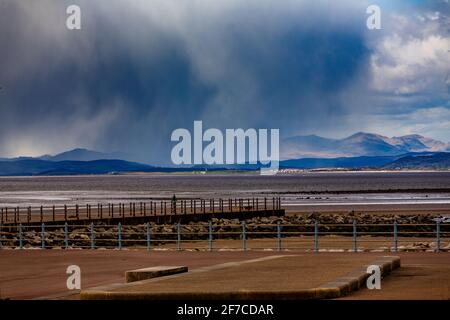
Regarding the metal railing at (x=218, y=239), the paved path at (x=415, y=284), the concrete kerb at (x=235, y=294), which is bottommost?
the metal railing at (x=218, y=239)

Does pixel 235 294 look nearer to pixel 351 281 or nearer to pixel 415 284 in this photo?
pixel 351 281

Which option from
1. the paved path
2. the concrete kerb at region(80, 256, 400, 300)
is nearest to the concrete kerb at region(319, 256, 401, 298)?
the concrete kerb at region(80, 256, 400, 300)

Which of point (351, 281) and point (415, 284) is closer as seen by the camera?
point (351, 281)

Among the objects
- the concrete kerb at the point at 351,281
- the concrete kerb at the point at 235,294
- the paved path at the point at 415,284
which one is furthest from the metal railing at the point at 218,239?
the concrete kerb at the point at 235,294

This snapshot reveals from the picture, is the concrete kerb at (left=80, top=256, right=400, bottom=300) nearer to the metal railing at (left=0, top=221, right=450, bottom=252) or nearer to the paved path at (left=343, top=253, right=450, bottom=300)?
the paved path at (left=343, top=253, right=450, bottom=300)

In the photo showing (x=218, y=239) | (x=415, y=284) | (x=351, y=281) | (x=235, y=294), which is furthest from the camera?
(x=218, y=239)

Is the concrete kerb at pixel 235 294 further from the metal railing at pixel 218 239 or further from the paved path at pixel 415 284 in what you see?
the metal railing at pixel 218 239

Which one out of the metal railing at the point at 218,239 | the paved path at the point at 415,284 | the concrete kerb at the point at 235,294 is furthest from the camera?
the metal railing at the point at 218,239

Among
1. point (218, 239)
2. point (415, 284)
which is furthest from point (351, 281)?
A: point (218, 239)

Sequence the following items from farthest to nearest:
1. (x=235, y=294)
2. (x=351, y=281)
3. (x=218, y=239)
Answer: (x=218, y=239), (x=351, y=281), (x=235, y=294)

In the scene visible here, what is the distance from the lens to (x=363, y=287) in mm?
21609
